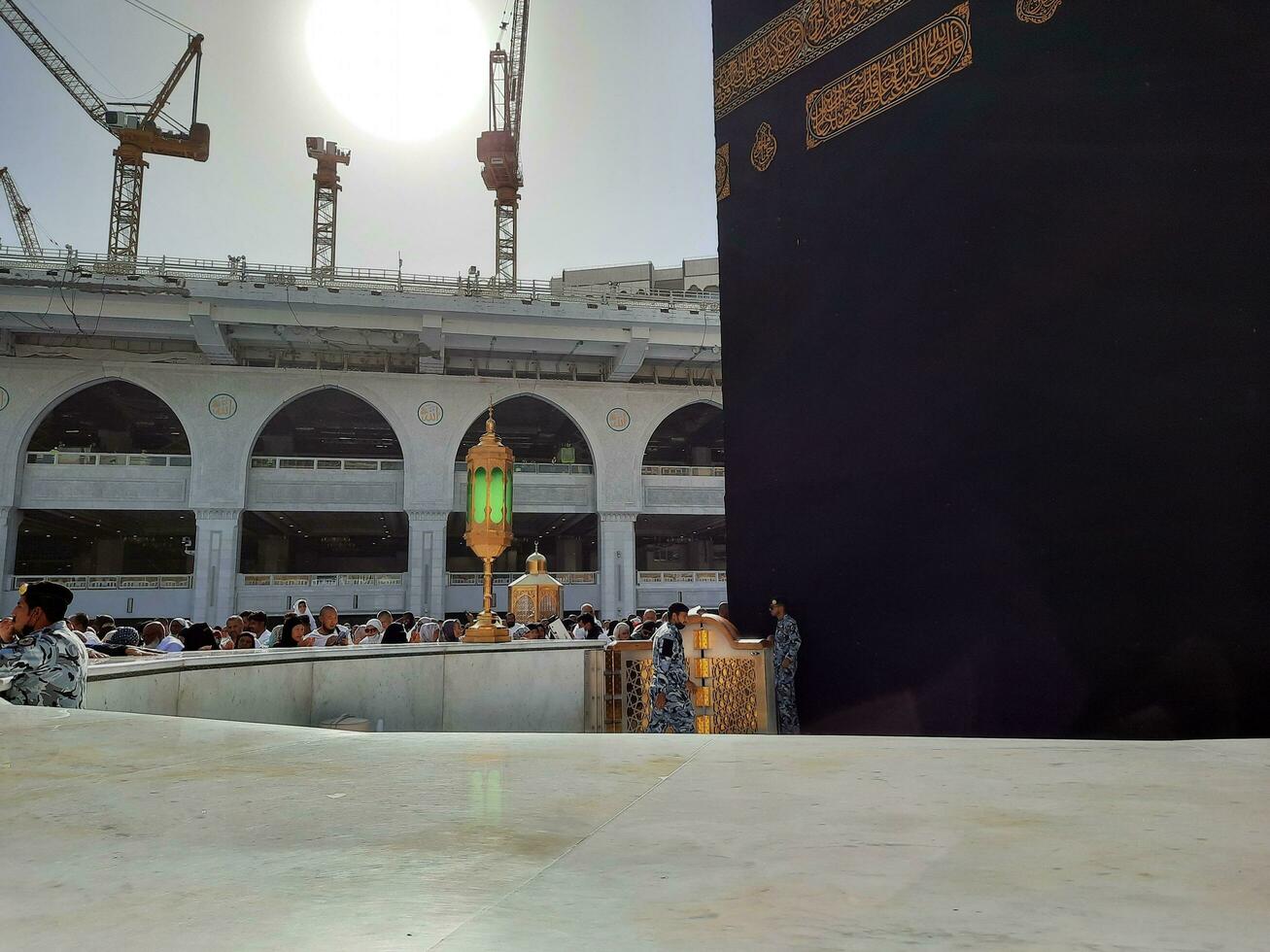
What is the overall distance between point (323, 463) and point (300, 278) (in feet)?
13.5

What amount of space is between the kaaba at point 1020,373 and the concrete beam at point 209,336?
1371 centimetres

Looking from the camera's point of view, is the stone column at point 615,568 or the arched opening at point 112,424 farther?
the arched opening at point 112,424

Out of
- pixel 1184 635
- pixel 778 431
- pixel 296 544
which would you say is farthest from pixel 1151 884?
pixel 296 544

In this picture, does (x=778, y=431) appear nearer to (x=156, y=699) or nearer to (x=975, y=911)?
(x=156, y=699)

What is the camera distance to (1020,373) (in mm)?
4031

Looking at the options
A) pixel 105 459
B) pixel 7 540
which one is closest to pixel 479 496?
pixel 105 459

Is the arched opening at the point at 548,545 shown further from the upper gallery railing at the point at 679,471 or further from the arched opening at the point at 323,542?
the upper gallery railing at the point at 679,471

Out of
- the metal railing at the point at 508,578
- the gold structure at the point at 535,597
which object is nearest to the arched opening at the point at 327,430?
the metal railing at the point at 508,578

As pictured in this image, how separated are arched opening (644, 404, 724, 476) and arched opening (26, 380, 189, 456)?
12678mm

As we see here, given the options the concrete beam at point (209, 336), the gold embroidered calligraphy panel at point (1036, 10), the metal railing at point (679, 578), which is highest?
the concrete beam at point (209, 336)

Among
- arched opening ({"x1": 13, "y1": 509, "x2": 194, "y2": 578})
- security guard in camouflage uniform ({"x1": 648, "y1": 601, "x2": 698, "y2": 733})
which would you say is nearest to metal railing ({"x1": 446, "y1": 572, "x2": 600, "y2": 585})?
arched opening ({"x1": 13, "y1": 509, "x2": 194, "y2": 578})

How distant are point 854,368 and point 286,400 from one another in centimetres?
1563

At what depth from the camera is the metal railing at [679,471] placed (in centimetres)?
1942

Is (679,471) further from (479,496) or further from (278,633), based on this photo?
(479,496)
